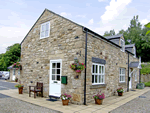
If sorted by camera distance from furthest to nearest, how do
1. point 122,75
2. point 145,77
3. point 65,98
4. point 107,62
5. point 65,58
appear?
1. point 145,77
2. point 122,75
3. point 107,62
4. point 65,58
5. point 65,98

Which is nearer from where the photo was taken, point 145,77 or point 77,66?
point 77,66

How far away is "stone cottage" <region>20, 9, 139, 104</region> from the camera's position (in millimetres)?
7027

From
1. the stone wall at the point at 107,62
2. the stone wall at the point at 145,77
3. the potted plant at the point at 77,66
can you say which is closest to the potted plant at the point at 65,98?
the stone wall at the point at 107,62

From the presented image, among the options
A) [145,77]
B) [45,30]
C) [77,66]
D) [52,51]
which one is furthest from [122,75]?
[145,77]

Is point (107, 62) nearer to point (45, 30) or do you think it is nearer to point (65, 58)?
point (65, 58)

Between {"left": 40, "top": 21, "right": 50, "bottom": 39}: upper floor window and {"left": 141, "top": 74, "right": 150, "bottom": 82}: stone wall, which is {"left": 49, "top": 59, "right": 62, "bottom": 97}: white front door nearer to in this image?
{"left": 40, "top": 21, "right": 50, "bottom": 39}: upper floor window

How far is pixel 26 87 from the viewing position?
32.5 feet

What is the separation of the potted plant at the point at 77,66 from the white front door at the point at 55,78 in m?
1.24

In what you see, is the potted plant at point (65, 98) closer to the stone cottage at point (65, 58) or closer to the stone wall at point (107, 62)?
the stone cottage at point (65, 58)

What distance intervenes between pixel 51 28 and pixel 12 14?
2392 millimetres

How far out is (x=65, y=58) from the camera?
747 centimetres

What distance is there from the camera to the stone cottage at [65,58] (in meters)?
7.03

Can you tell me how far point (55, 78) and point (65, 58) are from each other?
1.44 m

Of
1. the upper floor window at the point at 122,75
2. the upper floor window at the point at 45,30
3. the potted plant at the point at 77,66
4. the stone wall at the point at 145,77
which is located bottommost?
the stone wall at the point at 145,77
